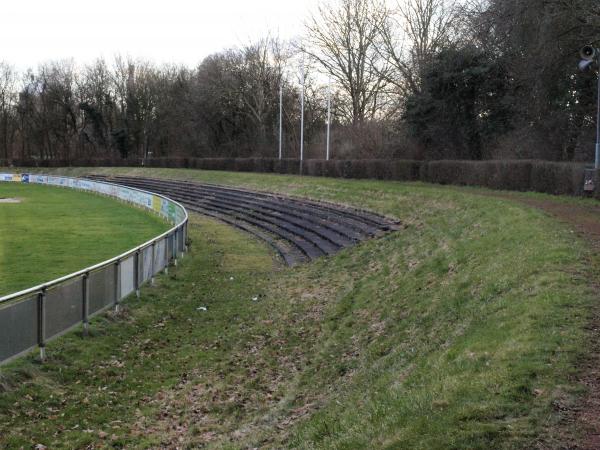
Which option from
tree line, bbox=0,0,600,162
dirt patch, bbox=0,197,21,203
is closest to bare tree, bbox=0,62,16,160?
tree line, bbox=0,0,600,162

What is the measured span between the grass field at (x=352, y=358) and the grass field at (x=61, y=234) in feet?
13.0

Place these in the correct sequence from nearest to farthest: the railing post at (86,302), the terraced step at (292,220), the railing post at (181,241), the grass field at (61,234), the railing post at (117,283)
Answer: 1. the railing post at (86,302)
2. the railing post at (117,283)
3. the grass field at (61,234)
4. the railing post at (181,241)
5. the terraced step at (292,220)

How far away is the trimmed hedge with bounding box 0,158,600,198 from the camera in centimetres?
2086

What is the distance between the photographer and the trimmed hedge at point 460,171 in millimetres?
20859

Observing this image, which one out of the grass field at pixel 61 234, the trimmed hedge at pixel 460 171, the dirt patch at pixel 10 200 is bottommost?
the grass field at pixel 61 234

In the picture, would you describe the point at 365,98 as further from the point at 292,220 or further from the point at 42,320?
the point at 42,320

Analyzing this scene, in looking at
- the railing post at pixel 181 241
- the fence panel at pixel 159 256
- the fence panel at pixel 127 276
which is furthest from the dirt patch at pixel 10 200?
the fence panel at pixel 127 276

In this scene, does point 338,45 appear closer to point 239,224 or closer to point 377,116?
point 377,116

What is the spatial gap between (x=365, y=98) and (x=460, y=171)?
26.5 meters

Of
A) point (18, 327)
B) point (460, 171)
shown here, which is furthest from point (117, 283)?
point (460, 171)

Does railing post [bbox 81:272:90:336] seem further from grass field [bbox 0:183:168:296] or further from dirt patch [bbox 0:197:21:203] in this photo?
dirt patch [bbox 0:197:21:203]

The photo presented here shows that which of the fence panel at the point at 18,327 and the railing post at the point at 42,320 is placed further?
the railing post at the point at 42,320

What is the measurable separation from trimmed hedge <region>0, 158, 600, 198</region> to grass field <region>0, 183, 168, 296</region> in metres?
11.6

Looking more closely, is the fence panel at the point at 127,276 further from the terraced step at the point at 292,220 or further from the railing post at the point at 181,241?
the terraced step at the point at 292,220
